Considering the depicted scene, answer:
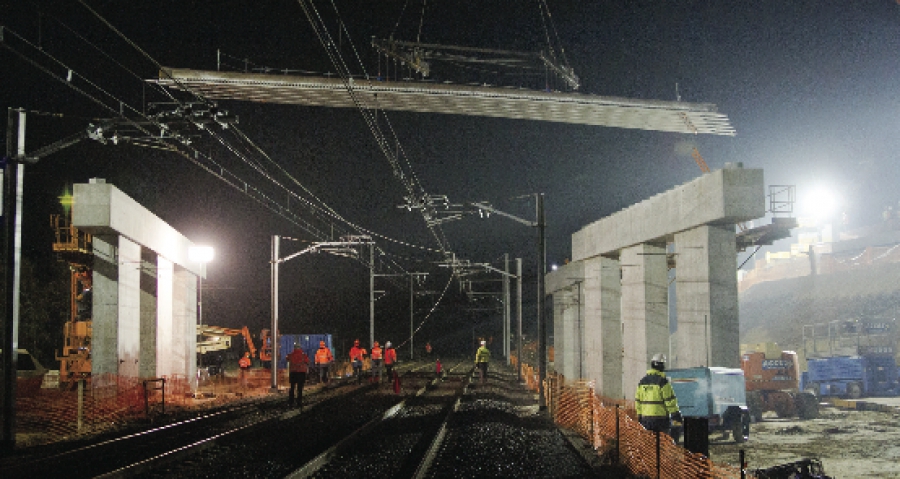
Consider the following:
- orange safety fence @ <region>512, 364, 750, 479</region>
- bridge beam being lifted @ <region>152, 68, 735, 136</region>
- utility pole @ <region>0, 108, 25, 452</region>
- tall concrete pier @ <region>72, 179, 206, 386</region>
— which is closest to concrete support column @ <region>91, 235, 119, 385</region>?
tall concrete pier @ <region>72, 179, 206, 386</region>

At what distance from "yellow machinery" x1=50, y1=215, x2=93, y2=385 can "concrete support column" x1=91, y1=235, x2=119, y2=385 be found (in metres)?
2.66

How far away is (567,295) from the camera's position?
137ft

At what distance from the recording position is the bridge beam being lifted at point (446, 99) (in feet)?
66.6

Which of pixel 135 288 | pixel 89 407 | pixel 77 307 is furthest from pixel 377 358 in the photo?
pixel 89 407

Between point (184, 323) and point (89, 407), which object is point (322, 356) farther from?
point (89, 407)

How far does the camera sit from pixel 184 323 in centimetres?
3084

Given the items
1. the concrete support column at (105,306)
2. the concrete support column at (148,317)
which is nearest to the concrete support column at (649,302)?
the concrete support column at (105,306)

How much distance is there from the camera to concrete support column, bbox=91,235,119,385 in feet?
78.3

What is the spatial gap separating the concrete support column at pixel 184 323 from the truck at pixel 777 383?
68.4 feet

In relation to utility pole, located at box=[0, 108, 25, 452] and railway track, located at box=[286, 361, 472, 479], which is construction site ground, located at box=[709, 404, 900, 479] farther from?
utility pole, located at box=[0, 108, 25, 452]

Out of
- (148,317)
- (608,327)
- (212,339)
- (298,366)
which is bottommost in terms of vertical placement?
(212,339)

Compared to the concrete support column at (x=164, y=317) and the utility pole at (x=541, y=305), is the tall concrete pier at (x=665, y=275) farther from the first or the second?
the concrete support column at (x=164, y=317)

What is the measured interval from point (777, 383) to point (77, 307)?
28863mm

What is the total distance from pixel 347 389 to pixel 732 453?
1650 cm
